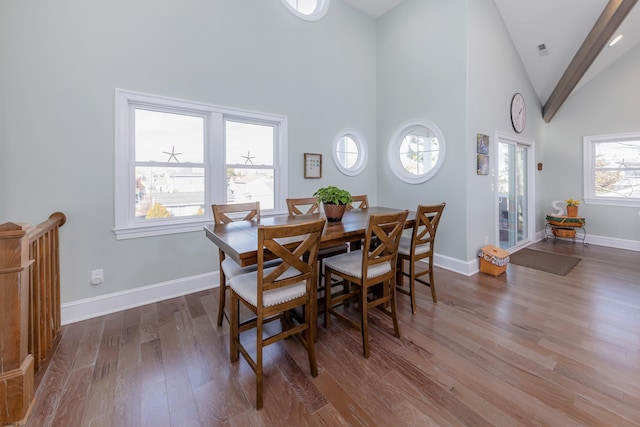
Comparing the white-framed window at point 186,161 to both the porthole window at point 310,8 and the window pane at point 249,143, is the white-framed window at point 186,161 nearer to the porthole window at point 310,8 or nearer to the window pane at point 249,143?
the window pane at point 249,143

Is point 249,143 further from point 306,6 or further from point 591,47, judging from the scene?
point 591,47

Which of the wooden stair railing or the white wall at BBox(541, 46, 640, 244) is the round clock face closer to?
the white wall at BBox(541, 46, 640, 244)

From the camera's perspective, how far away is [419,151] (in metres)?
4.07

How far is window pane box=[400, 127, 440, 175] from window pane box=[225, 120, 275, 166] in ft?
6.93

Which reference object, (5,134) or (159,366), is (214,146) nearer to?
(5,134)

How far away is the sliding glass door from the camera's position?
14.0ft

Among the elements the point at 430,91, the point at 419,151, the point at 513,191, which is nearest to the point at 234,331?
the point at 419,151

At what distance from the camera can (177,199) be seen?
9.71 feet

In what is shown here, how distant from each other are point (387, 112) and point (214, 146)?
2.82 meters

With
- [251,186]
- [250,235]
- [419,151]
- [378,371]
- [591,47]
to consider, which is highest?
[591,47]

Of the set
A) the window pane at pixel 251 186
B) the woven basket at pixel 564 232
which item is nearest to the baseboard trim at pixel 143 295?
the window pane at pixel 251 186

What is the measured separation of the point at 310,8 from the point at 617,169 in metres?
5.89

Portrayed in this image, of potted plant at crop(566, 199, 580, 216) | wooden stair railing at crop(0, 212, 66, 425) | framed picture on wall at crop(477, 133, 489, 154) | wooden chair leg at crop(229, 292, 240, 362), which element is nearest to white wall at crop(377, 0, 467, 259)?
framed picture on wall at crop(477, 133, 489, 154)

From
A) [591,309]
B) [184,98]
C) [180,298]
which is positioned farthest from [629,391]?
[184,98]
